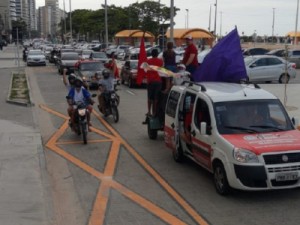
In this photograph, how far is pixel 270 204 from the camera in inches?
300

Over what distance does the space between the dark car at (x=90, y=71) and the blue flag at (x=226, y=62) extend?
1521 cm

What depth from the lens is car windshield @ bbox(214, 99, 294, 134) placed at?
8.36m

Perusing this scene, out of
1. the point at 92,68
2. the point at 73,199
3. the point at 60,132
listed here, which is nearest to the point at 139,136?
the point at 60,132

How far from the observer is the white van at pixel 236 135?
24.6 feet

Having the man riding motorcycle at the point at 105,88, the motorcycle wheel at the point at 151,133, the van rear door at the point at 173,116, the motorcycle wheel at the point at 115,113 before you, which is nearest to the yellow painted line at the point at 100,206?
the van rear door at the point at 173,116

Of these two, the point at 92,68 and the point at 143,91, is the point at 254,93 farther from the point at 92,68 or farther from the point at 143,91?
the point at 92,68

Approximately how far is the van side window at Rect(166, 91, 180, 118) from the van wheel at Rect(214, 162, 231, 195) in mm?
2328

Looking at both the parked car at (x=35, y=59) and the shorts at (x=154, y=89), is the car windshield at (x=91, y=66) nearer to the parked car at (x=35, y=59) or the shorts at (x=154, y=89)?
the shorts at (x=154, y=89)

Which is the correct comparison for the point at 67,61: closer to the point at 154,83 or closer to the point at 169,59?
the point at 169,59

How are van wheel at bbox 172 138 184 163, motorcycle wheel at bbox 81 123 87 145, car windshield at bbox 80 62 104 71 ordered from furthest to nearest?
car windshield at bbox 80 62 104 71
motorcycle wheel at bbox 81 123 87 145
van wheel at bbox 172 138 184 163

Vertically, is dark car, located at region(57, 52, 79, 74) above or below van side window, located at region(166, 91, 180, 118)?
below

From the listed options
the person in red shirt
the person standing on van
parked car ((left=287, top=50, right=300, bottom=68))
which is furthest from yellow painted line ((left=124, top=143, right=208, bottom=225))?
parked car ((left=287, top=50, right=300, bottom=68))

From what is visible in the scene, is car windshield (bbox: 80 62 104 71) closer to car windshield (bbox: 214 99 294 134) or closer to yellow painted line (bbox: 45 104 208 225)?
yellow painted line (bbox: 45 104 208 225)

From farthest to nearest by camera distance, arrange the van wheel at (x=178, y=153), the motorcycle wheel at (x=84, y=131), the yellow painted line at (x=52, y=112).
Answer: the yellow painted line at (x=52, y=112) < the motorcycle wheel at (x=84, y=131) < the van wheel at (x=178, y=153)
